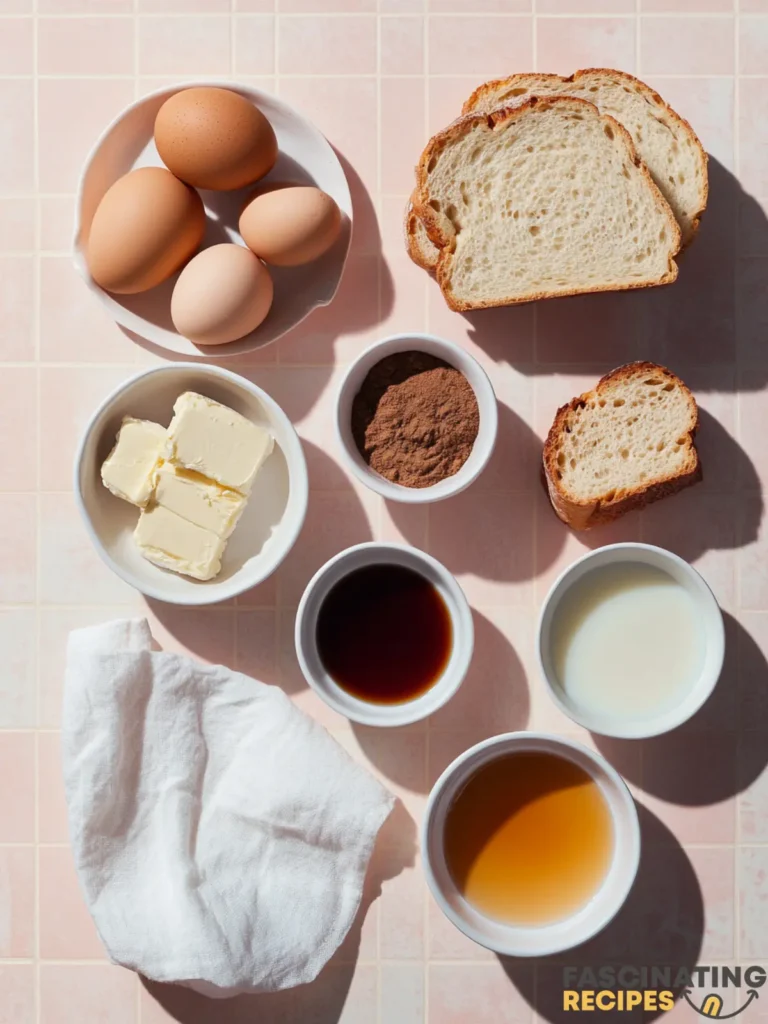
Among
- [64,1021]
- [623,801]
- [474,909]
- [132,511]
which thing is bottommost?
[64,1021]

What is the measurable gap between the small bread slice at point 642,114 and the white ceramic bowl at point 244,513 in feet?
1.28

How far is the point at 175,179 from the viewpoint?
898mm

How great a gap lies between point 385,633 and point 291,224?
0.42 meters

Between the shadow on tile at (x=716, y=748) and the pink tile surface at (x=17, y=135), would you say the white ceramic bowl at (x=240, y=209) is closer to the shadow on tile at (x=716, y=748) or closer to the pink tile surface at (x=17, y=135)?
the pink tile surface at (x=17, y=135)

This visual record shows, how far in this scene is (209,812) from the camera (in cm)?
97

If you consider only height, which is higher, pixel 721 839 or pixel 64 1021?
pixel 721 839

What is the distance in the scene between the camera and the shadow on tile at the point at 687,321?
3.28ft

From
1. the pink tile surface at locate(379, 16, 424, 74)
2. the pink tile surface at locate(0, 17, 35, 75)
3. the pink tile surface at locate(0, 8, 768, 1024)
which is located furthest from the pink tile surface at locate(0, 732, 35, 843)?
the pink tile surface at locate(379, 16, 424, 74)

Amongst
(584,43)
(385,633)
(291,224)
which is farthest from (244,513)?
(584,43)

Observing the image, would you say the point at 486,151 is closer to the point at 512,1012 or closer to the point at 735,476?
the point at 735,476

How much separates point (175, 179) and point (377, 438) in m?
0.32

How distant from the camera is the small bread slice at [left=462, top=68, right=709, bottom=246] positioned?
95 centimetres

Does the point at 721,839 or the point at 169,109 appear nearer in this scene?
the point at 169,109

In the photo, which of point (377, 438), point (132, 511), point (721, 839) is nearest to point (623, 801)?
point (721, 839)
